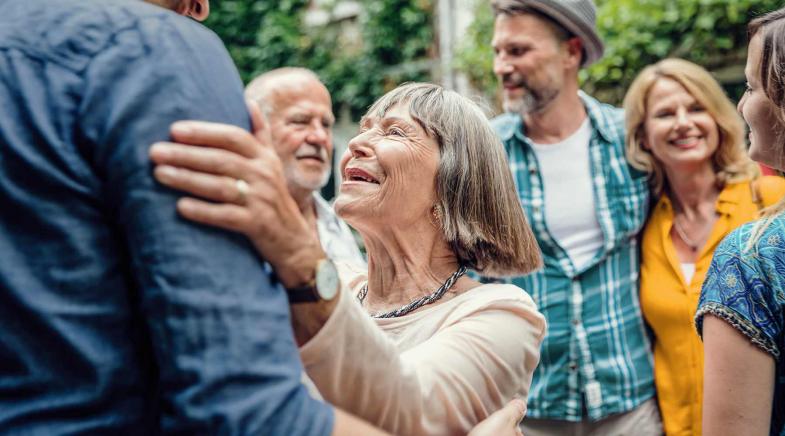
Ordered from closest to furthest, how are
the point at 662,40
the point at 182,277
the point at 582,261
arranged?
1. the point at 182,277
2. the point at 582,261
3. the point at 662,40

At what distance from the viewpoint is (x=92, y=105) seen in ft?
3.23

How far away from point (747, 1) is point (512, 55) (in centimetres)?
260

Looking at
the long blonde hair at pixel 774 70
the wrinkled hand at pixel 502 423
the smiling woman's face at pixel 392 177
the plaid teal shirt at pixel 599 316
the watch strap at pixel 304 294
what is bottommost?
the plaid teal shirt at pixel 599 316

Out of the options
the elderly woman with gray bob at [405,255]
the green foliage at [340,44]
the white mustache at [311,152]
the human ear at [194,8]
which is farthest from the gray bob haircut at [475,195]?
the green foliage at [340,44]

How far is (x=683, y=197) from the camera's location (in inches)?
133

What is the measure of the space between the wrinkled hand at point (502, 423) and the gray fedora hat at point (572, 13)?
2673mm

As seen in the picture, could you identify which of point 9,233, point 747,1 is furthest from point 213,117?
point 747,1

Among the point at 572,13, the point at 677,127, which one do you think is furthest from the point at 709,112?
the point at 572,13

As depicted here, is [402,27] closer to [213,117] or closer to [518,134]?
[518,134]

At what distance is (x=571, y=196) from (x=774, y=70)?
1457 millimetres

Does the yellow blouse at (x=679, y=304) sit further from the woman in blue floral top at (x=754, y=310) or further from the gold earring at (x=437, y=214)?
the gold earring at (x=437, y=214)

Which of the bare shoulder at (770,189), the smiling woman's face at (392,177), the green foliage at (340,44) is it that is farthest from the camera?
the green foliage at (340,44)

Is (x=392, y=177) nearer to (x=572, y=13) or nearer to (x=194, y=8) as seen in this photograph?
(x=194, y=8)

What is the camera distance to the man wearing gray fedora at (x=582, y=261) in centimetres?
320
